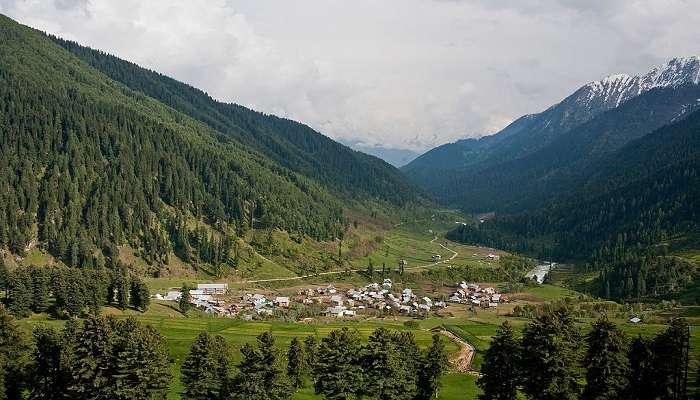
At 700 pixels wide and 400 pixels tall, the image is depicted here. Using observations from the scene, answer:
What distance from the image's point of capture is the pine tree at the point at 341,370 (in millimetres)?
70438

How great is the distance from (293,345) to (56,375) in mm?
35721

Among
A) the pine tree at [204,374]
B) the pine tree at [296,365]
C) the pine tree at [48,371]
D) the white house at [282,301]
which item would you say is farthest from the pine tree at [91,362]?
the white house at [282,301]

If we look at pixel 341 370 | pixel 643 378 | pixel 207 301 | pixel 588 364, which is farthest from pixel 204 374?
pixel 207 301

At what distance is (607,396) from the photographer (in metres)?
59.1

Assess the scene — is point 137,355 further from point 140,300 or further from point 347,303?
point 347,303

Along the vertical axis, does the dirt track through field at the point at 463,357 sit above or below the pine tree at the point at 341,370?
below

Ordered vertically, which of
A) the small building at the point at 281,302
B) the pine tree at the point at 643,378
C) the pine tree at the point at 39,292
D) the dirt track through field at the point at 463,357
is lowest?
the dirt track through field at the point at 463,357

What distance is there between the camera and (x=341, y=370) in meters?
71.0

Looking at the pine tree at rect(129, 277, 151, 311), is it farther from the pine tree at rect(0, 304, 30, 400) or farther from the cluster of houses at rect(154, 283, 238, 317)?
the pine tree at rect(0, 304, 30, 400)

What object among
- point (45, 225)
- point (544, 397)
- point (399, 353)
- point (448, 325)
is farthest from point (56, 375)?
point (45, 225)

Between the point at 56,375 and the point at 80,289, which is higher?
the point at 80,289

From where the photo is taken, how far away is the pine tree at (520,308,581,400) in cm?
5569

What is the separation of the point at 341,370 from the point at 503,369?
1965 centimetres

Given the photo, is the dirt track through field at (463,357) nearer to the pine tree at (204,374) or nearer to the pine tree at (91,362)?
the pine tree at (204,374)
